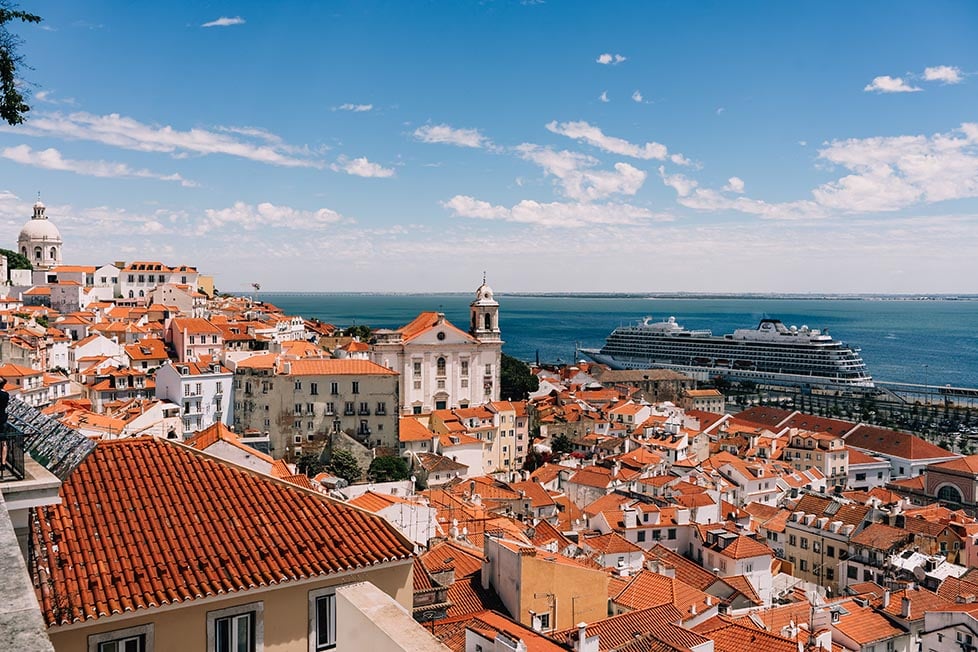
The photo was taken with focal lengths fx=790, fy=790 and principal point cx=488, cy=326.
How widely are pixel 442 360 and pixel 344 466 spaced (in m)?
17.3

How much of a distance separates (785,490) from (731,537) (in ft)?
42.3

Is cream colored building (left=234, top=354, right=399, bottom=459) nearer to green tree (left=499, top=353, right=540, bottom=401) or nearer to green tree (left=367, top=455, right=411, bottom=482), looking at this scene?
green tree (left=367, top=455, right=411, bottom=482)

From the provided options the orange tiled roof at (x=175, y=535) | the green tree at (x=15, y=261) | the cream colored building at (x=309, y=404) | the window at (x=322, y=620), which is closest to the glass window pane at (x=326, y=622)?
the window at (x=322, y=620)

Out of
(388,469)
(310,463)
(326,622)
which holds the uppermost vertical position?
(326,622)

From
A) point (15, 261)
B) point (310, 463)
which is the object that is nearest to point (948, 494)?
point (310, 463)

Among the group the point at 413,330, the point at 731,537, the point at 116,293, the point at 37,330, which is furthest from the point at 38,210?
the point at 731,537

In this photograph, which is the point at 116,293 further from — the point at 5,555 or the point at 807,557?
the point at 5,555

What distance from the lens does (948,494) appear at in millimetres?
33781

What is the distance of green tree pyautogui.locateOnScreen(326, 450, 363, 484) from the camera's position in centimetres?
3316

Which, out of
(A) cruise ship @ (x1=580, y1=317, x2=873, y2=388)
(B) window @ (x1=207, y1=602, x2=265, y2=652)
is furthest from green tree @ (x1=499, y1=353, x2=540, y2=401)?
(B) window @ (x1=207, y1=602, x2=265, y2=652)

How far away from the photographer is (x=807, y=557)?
25.9 meters

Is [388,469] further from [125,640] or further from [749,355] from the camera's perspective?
[749,355]

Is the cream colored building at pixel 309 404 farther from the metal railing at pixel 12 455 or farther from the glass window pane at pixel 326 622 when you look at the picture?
the metal railing at pixel 12 455

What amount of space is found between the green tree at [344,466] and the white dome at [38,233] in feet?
187
